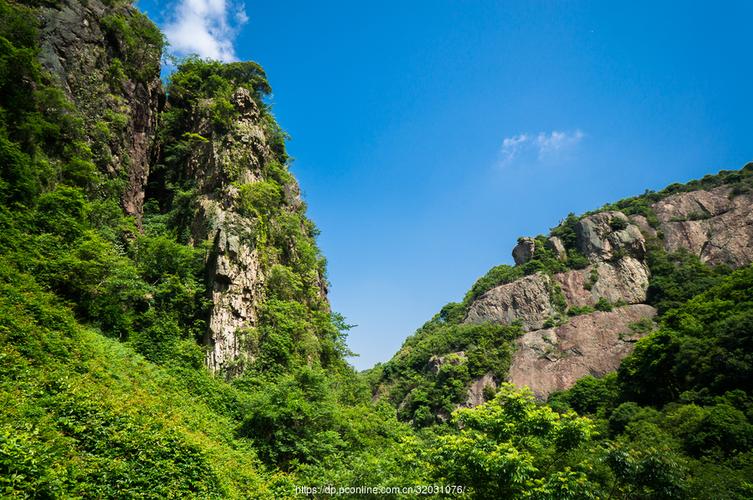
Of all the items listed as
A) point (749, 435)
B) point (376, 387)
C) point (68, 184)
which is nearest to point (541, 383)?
point (376, 387)

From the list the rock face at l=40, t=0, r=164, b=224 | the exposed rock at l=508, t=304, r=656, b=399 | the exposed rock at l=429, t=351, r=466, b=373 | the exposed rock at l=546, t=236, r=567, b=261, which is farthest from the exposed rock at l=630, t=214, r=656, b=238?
the rock face at l=40, t=0, r=164, b=224

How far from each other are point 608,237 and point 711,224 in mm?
14615

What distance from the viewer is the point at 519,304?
212ft

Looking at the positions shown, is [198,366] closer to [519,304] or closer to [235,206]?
[235,206]

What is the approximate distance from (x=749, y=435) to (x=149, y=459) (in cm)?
2602

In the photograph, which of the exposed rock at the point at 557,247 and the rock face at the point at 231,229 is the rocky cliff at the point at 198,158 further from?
the exposed rock at the point at 557,247

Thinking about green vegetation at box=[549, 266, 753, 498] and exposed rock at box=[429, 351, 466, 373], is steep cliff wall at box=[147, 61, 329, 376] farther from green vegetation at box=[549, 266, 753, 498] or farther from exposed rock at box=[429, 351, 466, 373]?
exposed rock at box=[429, 351, 466, 373]

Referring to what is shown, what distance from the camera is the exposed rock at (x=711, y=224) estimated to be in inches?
2276

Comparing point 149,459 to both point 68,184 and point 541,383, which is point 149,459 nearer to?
point 68,184

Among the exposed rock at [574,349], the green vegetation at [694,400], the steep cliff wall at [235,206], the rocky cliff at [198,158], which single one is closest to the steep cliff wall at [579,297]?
the exposed rock at [574,349]

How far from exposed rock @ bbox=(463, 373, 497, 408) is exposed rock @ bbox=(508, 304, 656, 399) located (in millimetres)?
2673

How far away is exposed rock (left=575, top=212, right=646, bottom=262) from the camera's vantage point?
210ft

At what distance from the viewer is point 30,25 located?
15.6m

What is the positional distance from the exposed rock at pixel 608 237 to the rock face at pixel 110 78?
6493 cm
